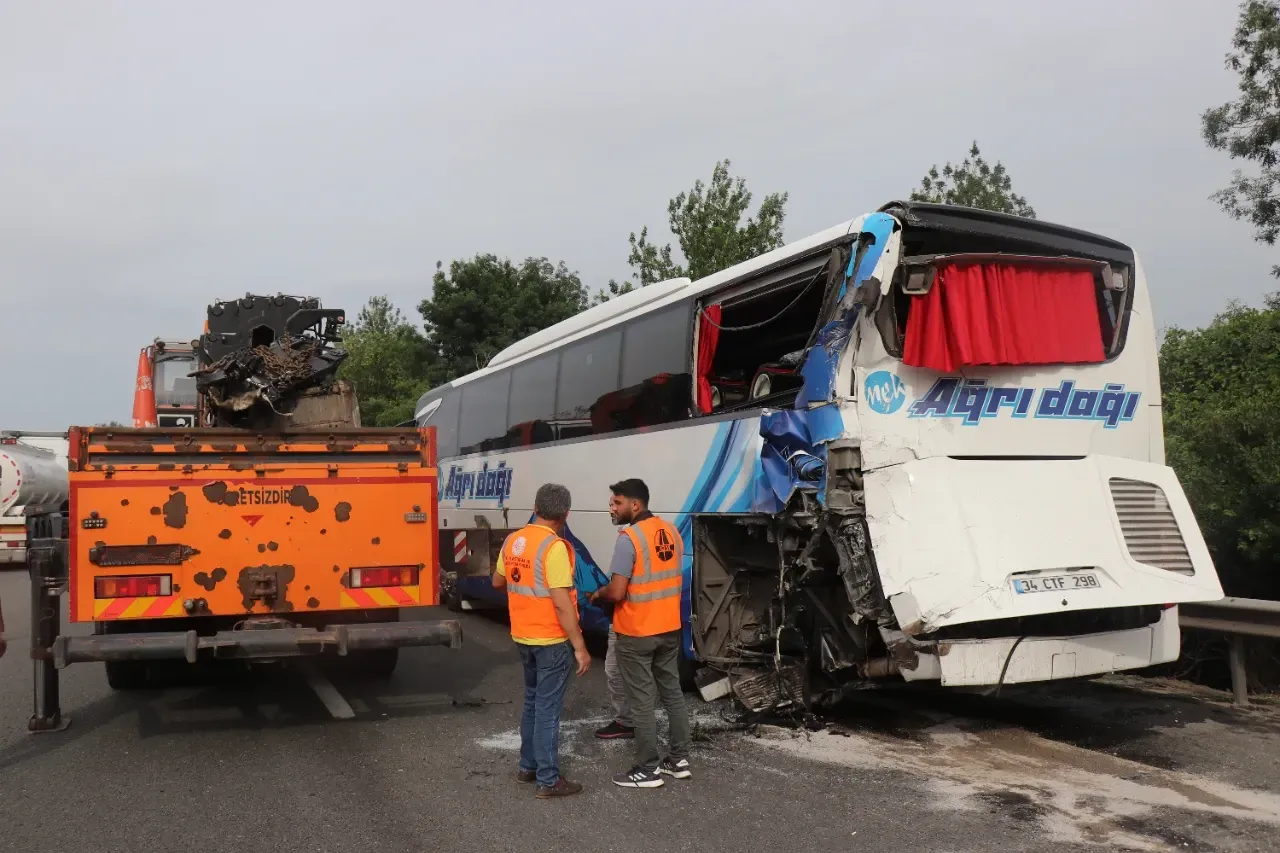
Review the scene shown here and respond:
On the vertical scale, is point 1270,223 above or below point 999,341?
above

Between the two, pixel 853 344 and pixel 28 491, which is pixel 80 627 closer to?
pixel 853 344

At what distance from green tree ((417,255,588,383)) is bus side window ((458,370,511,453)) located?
1894 cm

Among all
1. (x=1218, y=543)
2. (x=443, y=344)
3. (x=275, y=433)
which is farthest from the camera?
(x=443, y=344)

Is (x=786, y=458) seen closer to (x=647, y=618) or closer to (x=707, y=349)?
(x=647, y=618)

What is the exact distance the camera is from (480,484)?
13.9 metres

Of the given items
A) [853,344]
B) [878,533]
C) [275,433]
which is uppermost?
[853,344]

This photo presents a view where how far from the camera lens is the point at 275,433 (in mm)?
7508

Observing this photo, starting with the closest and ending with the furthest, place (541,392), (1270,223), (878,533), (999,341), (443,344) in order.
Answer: (878,533)
(999,341)
(541,392)
(1270,223)
(443,344)

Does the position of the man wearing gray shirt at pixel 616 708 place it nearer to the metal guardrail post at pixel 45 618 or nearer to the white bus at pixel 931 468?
the white bus at pixel 931 468

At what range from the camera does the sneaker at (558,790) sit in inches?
227

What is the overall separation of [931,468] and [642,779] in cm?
259

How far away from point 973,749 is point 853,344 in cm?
274

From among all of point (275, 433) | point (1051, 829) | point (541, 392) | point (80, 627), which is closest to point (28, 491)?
point (80, 627)

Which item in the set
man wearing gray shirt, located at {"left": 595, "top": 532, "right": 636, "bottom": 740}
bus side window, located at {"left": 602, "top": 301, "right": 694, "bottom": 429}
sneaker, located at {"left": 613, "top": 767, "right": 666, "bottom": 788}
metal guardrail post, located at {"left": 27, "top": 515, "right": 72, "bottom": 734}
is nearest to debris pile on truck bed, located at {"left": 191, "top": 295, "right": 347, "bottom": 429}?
metal guardrail post, located at {"left": 27, "top": 515, "right": 72, "bottom": 734}
